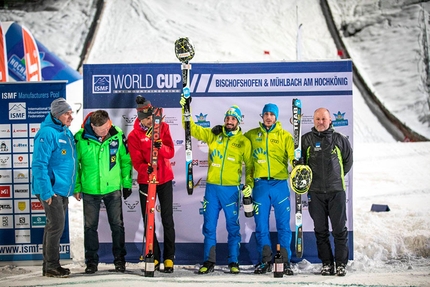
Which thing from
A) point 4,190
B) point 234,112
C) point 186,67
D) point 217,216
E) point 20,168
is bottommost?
point 217,216

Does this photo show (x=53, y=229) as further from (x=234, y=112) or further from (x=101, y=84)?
(x=234, y=112)

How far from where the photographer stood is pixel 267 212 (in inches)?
262

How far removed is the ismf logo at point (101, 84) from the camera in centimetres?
714

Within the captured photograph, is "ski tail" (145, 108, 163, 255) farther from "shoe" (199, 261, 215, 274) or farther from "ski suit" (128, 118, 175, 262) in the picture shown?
"shoe" (199, 261, 215, 274)

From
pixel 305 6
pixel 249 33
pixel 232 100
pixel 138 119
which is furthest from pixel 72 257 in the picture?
pixel 305 6

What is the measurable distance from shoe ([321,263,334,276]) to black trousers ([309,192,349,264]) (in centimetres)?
4

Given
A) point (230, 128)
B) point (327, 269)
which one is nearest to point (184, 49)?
point (230, 128)

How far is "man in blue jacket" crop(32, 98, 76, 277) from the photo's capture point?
6.20 m

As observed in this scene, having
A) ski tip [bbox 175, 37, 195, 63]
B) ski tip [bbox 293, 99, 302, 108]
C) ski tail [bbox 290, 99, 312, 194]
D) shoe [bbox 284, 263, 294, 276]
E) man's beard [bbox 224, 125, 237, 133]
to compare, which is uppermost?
ski tip [bbox 175, 37, 195, 63]

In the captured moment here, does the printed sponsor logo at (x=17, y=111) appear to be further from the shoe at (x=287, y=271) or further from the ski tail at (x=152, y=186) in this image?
the shoe at (x=287, y=271)

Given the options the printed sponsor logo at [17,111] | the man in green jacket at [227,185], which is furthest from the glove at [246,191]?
the printed sponsor logo at [17,111]

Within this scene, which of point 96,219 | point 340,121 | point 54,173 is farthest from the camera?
point 340,121

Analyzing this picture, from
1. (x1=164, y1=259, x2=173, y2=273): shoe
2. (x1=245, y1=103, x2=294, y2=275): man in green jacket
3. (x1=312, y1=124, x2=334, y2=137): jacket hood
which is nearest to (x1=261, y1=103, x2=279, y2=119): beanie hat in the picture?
(x1=245, y1=103, x2=294, y2=275): man in green jacket

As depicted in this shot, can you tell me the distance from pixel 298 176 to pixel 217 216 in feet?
3.58
